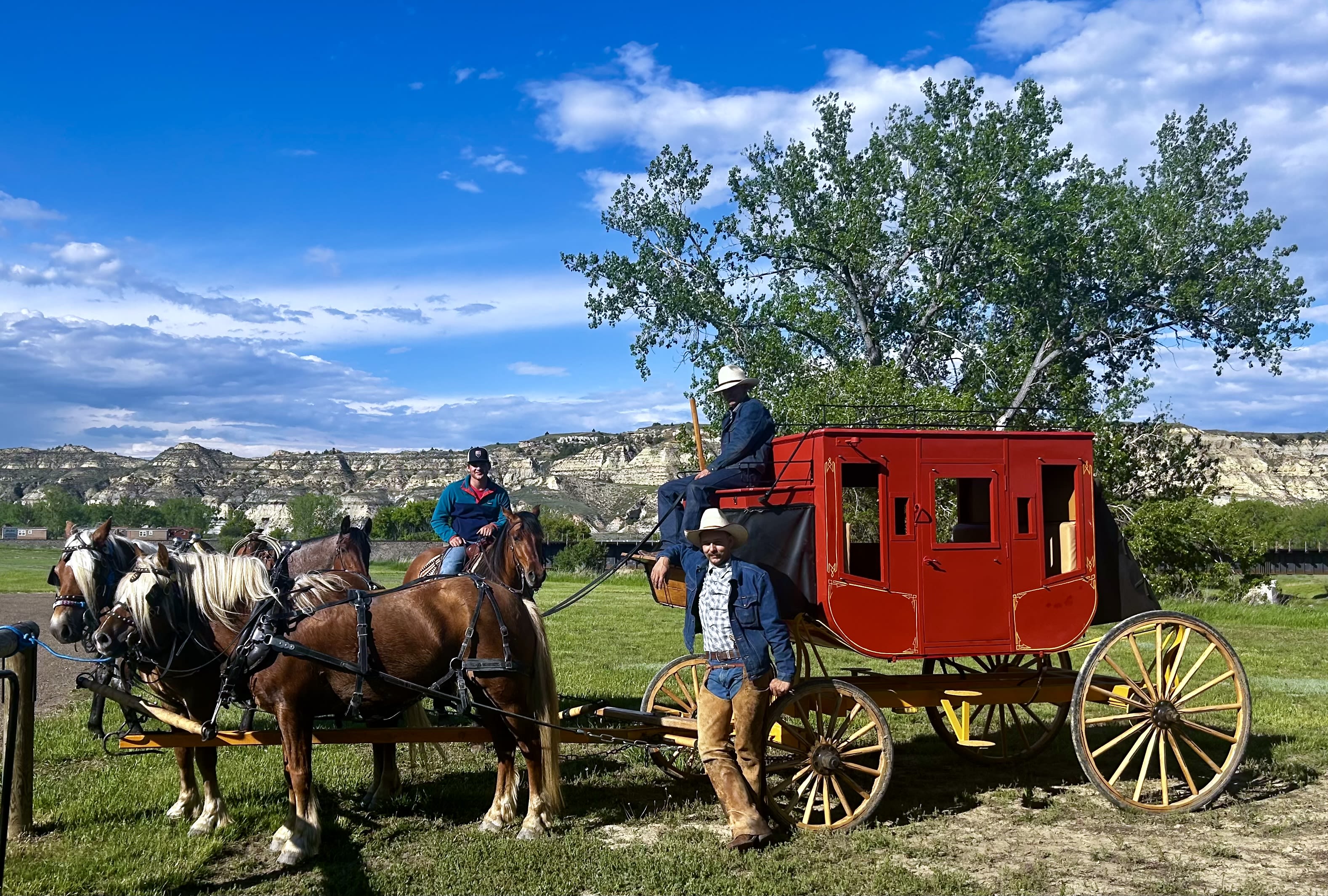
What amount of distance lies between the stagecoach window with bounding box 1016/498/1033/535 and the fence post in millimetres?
6526

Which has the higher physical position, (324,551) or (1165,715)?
(324,551)

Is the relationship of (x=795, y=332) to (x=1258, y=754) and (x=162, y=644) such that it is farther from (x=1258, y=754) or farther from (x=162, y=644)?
(x=162, y=644)

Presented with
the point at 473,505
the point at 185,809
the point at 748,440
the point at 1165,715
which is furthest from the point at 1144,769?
the point at 185,809

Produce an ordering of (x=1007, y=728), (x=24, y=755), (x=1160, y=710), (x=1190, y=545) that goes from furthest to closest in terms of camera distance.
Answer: (x=1190, y=545)
(x=1007, y=728)
(x=1160, y=710)
(x=24, y=755)

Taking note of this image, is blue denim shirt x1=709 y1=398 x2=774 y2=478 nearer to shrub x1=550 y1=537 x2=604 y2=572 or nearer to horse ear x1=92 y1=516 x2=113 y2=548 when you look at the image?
horse ear x1=92 y1=516 x2=113 y2=548

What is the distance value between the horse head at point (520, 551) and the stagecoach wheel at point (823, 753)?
2.74 meters

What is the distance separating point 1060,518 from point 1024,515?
2.13ft

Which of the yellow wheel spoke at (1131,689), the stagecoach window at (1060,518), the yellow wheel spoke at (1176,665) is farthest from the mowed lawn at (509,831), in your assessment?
the stagecoach window at (1060,518)

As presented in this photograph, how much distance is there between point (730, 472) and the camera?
23.2 ft

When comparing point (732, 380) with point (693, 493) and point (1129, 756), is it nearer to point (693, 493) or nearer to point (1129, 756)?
point (693, 493)

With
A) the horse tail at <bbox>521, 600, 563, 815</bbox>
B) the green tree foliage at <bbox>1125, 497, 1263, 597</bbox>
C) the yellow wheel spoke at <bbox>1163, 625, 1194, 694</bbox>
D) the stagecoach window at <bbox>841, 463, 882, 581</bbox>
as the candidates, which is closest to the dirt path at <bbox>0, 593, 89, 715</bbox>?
the horse tail at <bbox>521, 600, 563, 815</bbox>

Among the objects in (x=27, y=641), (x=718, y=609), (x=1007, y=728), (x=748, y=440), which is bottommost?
(x=1007, y=728)

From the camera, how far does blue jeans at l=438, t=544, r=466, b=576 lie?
877 cm

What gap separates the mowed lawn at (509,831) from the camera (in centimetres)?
563
